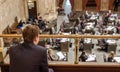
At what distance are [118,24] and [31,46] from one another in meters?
13.2

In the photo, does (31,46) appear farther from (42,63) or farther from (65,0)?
(65,0)

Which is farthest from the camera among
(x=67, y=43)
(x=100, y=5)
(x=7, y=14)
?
(x=100, y=5)

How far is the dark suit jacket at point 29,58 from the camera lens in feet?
9.83

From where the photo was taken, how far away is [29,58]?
2.99 metres

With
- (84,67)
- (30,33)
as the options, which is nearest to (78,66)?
(84,67)

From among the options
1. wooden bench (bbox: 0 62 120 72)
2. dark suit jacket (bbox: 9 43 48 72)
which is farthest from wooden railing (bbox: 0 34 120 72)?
dark suit jacket (bbox: 9 43 48 72)

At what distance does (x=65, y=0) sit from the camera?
22.4m

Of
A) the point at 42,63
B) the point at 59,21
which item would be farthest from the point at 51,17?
the point at 42,63

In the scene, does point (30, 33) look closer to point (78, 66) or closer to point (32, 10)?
point (78, 66)

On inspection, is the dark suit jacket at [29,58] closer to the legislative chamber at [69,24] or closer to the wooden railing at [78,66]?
the wooden railing at [78,66]

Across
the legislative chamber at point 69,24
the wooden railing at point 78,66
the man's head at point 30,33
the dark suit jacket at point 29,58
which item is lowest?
the legislative chamber at point 69,24

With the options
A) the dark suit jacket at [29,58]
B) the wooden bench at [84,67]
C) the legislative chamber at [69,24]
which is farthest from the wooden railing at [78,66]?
the legislative chamber at [69,24]

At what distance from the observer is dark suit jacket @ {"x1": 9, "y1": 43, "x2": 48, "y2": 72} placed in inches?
118

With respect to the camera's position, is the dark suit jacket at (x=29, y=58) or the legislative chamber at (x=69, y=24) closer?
the dark suit jacket at (x=29, y=58)
